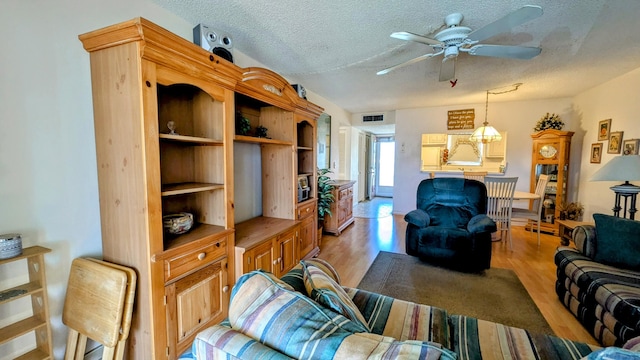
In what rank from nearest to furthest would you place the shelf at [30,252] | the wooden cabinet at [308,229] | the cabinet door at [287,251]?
the shelf at [30,252]
the cabinet door at [287,251]
the wooden cabinet at [308,229]

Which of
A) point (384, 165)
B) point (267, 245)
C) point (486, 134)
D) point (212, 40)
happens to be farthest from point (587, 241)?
point (384, 165)

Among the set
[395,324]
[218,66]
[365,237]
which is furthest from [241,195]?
[365,237]

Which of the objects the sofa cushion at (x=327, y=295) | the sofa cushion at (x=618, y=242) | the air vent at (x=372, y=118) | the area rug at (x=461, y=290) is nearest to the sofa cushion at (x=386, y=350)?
the sofa cushion at (x=327, y=295)

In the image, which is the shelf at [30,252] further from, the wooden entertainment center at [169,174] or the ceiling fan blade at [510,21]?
the ceiling fan blade at [510,21]

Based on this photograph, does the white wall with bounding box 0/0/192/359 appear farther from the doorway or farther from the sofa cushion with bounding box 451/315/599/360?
the doorway

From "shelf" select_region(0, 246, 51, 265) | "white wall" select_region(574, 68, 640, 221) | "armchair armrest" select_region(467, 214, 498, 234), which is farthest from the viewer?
"white wall" select_region(574, 68, 640, 221)

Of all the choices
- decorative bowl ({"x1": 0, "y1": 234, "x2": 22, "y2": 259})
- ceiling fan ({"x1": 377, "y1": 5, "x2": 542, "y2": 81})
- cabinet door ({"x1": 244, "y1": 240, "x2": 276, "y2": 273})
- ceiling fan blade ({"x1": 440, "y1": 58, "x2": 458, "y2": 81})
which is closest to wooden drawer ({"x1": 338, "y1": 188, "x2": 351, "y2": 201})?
cabinet door ({"x1": 244, "y1": 240, "x2": 276, "y2": 273})

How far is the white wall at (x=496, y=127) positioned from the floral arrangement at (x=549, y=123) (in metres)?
0.27

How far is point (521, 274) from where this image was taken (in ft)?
9.45

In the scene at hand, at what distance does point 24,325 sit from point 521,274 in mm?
3969

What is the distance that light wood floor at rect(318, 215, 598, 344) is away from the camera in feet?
7.02

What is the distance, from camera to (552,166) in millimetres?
4566

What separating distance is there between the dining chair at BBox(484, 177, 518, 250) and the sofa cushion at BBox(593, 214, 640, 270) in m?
1.48

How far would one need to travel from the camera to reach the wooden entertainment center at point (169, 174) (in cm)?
135
